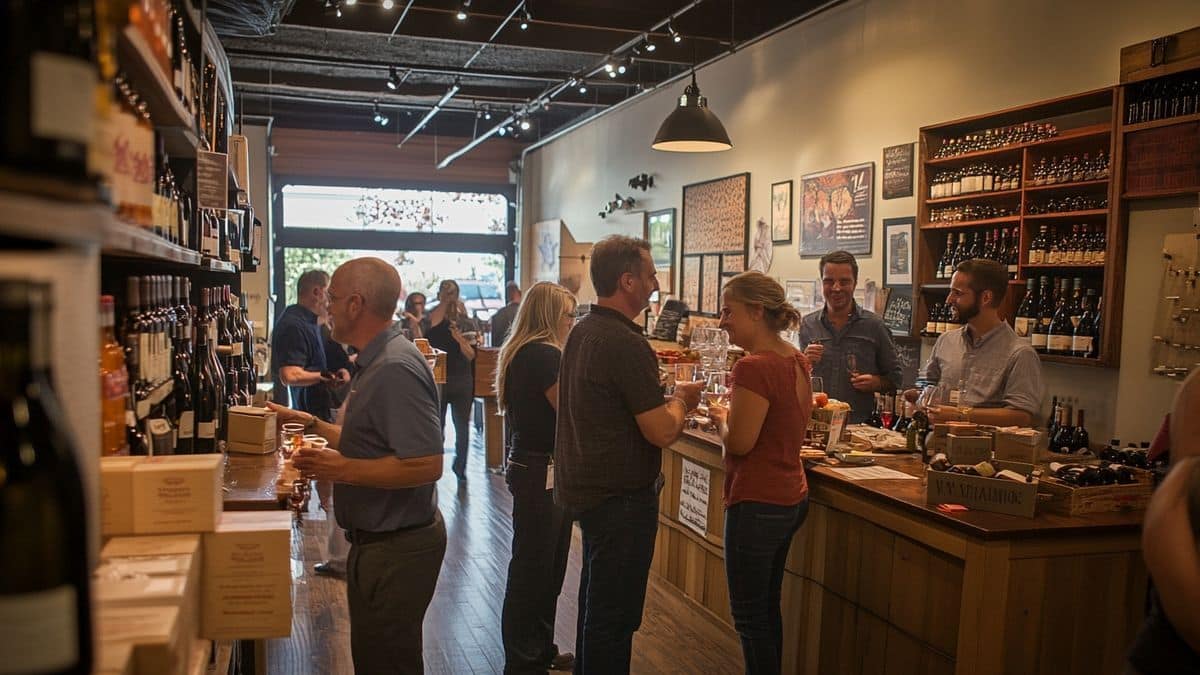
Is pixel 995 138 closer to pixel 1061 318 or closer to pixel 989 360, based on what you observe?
pixel 1061 318

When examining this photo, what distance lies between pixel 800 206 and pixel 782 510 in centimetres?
473

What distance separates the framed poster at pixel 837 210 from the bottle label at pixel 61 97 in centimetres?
611

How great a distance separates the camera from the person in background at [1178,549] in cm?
165

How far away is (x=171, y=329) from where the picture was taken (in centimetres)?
252

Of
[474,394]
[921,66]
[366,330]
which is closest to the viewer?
[366,330]

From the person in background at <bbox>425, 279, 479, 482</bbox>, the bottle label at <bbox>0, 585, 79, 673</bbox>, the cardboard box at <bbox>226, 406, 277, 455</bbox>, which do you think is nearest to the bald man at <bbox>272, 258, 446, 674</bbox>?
the cardboard box at <bbox>226, 406, 277, 455</bbox>

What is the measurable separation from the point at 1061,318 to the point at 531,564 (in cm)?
308

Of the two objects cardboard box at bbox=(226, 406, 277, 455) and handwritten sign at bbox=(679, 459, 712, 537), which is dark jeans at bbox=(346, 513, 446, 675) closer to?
cardboard box at bbox=(226, 406, 277, 455)

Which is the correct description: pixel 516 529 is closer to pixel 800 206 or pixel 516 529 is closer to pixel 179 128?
pixel 179 128

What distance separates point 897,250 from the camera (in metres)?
6.14

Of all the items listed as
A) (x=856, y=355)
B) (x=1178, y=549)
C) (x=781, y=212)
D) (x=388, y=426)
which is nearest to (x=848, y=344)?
(x=856, y=355)

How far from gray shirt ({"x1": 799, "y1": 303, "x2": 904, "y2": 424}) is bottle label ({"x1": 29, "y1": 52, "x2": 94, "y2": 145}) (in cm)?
451

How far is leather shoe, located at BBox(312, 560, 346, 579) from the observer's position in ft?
17.6

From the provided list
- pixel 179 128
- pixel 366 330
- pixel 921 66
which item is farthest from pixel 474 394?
pixel 179 128
